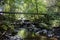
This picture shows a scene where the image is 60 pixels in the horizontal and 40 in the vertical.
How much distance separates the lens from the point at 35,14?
175 centimetres

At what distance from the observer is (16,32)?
1.67m

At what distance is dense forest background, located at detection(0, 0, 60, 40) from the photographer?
1.69 metres

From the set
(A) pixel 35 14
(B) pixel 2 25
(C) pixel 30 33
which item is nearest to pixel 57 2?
(A) pixel 35 14

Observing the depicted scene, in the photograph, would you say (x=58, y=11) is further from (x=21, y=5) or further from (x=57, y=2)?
(x=21, y=5)

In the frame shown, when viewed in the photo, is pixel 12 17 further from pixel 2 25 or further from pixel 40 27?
pixel 40 27

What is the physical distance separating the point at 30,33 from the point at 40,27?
110 millimetres

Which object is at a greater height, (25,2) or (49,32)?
(25,2)

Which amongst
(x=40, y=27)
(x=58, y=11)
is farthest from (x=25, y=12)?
(x=58, y=11)

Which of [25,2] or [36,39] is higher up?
[25,2]

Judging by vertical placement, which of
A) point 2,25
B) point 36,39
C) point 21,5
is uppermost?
point 21,5

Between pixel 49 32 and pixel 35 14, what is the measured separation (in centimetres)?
21

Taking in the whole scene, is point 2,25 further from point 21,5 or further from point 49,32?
point 49,32

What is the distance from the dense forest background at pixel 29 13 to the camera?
1.69m

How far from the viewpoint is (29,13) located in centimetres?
174
